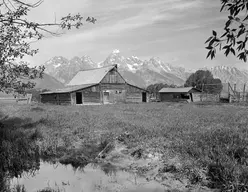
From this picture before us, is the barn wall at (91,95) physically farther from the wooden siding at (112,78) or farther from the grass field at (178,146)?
the grass field at (178,146)

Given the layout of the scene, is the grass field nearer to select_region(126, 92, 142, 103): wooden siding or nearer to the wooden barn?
the wooden barn

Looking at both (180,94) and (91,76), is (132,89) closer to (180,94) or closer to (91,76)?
(91,76)

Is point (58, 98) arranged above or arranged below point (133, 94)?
below

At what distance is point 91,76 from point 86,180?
47.6m

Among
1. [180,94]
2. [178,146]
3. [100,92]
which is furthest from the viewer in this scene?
[180,94]

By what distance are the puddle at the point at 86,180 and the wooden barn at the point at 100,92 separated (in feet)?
121

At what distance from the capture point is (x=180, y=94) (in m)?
62.8

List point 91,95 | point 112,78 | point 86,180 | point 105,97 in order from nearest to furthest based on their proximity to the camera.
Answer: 1. point 86,180
2. point 91,95
3. point 105,97
4. point 112,78

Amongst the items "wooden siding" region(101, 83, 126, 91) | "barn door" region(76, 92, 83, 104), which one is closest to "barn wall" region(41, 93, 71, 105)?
"barn door" region(76, 92, 83, 104)

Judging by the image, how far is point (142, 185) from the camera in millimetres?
6000

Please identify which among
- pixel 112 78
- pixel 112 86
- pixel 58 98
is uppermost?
pixel 112 78

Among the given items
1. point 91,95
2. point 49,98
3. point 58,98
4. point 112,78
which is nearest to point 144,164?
point 91,95

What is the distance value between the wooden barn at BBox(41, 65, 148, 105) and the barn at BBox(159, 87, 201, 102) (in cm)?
1239

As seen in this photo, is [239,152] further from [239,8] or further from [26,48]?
[26,48]
